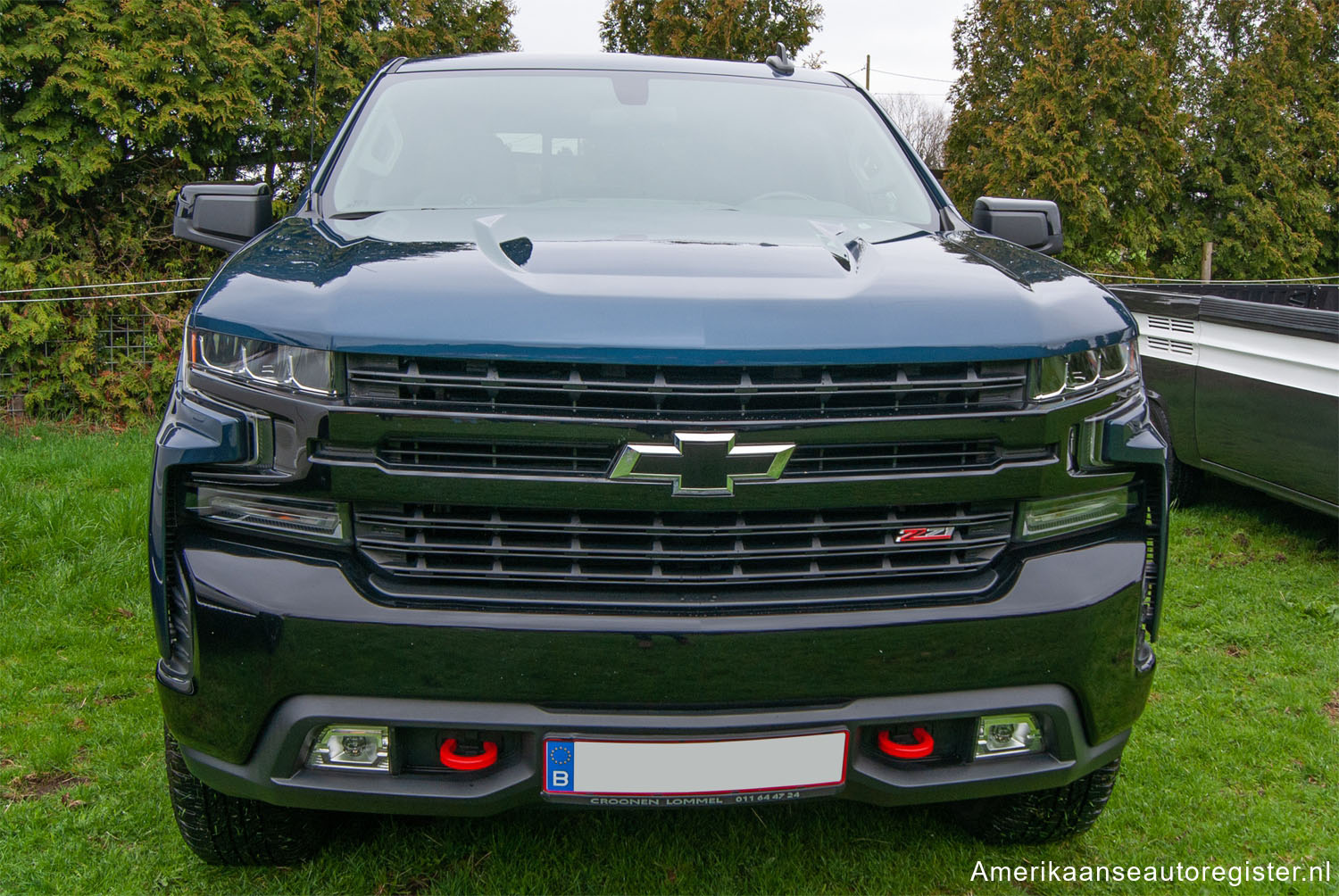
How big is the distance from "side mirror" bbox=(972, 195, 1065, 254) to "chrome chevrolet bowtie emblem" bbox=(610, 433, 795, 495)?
158 cm

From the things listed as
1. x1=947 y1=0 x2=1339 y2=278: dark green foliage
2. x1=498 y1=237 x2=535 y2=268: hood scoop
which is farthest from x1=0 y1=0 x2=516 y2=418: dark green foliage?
x1=947 y1=0 x2=1339 y2=278: dark green foliage

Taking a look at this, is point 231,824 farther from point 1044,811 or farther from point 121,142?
point 121,142

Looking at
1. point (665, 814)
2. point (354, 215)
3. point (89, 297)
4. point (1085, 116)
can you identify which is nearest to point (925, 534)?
point (665, 814)

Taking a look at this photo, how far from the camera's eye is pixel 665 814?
2.75 metres

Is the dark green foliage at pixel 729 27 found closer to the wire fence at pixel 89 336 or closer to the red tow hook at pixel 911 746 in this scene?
the wire fence at pixel 89 336

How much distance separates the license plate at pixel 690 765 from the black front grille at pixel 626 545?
28cm

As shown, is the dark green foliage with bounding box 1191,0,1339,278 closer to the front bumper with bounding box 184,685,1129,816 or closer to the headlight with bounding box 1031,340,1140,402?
the headlight with bounding box 1031,340,1140,402

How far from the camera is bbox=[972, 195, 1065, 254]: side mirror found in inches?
123

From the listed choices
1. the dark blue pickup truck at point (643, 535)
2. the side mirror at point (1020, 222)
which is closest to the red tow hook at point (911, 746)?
the dark blue pickup truck at point (643, 535)

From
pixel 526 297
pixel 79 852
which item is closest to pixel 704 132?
pixel 526 297

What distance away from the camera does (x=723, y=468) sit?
1.89 m

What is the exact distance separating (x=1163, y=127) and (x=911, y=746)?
12.7 m

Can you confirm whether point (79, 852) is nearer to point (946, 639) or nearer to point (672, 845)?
point (672, 845)

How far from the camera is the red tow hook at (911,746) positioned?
2.06 meters
